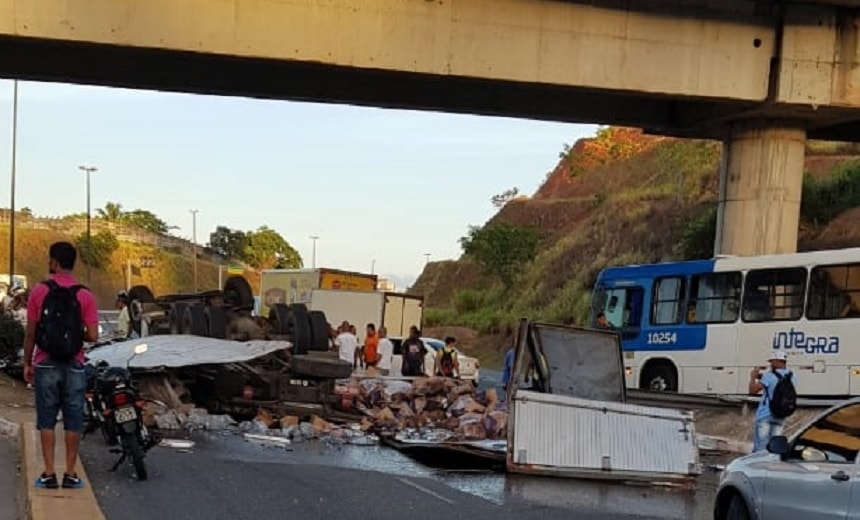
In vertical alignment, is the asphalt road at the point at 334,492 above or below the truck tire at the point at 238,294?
below

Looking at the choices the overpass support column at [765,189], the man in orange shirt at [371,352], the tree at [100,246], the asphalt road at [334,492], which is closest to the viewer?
the asphalt road at [334,492]

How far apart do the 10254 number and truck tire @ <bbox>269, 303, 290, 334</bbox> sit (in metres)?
8.29

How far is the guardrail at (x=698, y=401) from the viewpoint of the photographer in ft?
61.2

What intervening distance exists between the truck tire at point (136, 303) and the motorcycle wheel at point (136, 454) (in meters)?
10.0

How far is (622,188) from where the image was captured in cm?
7462

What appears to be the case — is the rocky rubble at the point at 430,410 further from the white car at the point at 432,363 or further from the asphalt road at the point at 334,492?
the white car at the point at 432,363

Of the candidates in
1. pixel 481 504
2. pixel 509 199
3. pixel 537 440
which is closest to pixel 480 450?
pixel 537 440

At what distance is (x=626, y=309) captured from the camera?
79.8ft

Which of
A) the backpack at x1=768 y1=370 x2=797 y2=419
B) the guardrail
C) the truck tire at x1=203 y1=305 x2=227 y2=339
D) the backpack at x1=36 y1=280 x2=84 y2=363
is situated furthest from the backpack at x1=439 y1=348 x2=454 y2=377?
the backpack at x1=36 y1=280 x2=84 y2=363

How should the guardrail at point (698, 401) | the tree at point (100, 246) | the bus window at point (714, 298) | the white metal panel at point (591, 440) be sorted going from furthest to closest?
the tree at point (100, 246)
the bus window at point (714, 298)
the guardrail at point (698, 401)
the white metal panel at point (591, 440)

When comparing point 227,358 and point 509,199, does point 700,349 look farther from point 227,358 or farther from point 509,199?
point 509,199

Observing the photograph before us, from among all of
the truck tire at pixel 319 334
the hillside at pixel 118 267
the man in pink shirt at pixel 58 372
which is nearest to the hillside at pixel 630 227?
the truck tire at pixel 319 334

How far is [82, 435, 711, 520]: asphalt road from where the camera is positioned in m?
9.23

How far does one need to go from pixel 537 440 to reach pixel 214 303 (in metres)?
8.03
